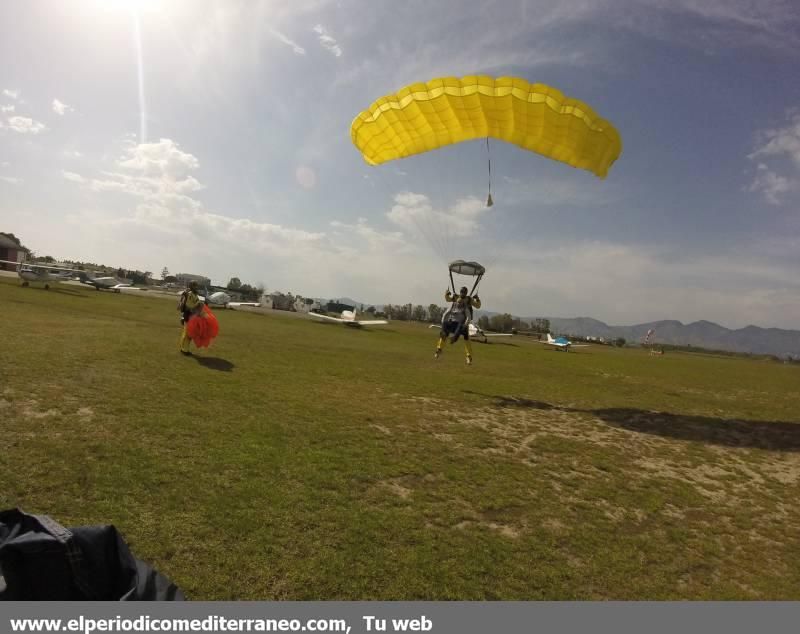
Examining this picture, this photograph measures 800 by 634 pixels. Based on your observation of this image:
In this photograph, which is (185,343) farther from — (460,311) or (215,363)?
(460,311)

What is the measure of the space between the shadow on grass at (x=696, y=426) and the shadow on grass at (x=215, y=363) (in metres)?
7.99

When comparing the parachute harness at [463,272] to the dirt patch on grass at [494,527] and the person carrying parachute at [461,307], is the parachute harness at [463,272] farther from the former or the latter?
the dirt patch on grass at [494,527]

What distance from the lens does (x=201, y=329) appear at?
13.9 meters

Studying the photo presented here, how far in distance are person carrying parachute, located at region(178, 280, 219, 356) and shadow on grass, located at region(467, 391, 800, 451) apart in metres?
9.49

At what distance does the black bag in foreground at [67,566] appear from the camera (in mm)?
2527

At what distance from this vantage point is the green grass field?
13.8 feet

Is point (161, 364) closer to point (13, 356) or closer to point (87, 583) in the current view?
point (13, 356)

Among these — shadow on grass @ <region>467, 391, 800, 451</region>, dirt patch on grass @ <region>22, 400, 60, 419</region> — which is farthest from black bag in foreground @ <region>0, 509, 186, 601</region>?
shadow on grass @ <region>467, 391, 800, 451</region>

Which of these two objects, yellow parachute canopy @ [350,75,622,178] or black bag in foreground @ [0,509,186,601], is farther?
yellow parachute canopy @ [350,75,622,178]

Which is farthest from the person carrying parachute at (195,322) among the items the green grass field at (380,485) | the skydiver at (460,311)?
the skydiver at (460,311)

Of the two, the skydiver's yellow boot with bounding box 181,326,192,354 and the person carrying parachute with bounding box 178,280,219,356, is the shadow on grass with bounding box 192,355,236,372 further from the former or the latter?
A: the person carrying parachute with bounding box 178,280,219,356

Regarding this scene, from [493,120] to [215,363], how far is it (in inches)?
466
